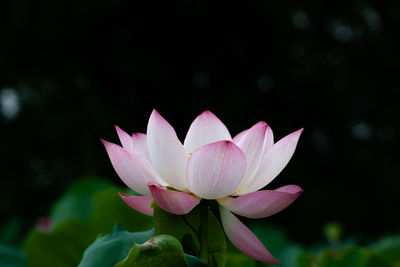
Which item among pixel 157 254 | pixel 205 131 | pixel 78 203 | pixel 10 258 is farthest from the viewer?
pixel 78 203

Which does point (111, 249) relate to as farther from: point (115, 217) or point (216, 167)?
point (115, 217)

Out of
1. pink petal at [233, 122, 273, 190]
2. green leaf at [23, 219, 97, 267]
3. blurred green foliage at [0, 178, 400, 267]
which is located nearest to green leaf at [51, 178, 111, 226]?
blurred green foliage at [0, 178, 400, 267]

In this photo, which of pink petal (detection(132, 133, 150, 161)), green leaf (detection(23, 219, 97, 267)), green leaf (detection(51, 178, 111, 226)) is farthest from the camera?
green leaf (detection(51, 178, 111, 226))

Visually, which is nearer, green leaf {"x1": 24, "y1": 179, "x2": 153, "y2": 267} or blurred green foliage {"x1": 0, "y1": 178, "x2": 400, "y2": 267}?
blurred green foliage {"x1": 0, "y1": 178, "x2": 400, "y2": 267}

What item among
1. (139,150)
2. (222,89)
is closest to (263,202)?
(139,150)

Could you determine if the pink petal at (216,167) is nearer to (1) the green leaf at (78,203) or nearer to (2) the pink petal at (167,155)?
(2) the pink petal at (167,155)

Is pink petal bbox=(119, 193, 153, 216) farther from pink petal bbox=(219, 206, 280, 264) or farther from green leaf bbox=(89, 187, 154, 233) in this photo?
green leaf bbox=(89, 187, 154, 233)
